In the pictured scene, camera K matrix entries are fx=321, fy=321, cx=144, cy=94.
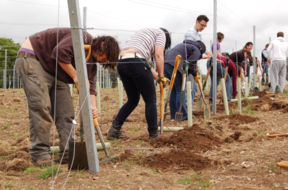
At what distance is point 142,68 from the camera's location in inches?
147

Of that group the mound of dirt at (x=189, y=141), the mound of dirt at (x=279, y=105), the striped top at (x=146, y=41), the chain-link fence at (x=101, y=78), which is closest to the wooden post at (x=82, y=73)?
the mound of dirt at (x=189, y=141)

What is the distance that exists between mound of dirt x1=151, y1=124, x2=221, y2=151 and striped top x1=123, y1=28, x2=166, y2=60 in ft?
3.32

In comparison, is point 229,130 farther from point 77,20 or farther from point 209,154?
point 77,20

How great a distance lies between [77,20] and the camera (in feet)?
7.84

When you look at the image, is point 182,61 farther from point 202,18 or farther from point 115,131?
point 115,131

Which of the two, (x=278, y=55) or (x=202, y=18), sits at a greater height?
(x=202, y=18)

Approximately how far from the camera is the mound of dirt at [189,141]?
12.0ft

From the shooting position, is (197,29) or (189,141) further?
(197,29)

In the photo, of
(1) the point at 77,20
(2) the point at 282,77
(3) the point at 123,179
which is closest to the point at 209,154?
(3) the point at 123,179

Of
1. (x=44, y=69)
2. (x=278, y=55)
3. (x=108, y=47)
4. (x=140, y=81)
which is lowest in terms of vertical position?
(x=140, y=81)

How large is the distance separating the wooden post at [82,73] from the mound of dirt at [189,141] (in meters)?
1.33

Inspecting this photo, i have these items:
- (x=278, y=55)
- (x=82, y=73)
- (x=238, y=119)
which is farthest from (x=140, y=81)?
(x=278, y=55)

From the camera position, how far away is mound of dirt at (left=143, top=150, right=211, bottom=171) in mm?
2957

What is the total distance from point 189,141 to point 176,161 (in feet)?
2.47
